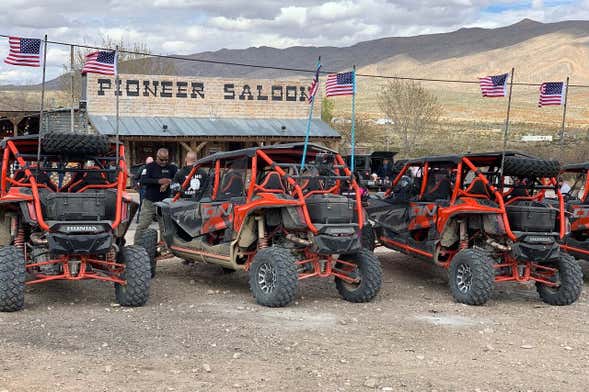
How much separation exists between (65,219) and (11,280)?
818 millimetres

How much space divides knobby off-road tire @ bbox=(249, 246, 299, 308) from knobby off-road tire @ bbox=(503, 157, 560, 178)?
9.90ft

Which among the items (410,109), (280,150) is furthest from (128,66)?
(280,150)

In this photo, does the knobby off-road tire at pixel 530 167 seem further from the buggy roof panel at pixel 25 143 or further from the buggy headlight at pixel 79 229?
the buggy headlight at pixel 79 229

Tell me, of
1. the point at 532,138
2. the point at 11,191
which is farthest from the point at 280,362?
the point at 532,138

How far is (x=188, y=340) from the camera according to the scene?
6926mm

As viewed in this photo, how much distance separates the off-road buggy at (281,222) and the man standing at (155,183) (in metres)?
1.52

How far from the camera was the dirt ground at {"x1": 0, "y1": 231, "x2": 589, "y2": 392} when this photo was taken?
5895 mm

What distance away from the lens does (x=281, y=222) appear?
908 cm

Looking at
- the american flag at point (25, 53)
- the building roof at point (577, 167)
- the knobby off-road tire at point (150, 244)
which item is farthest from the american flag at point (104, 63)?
the building roof at point (577, 167)

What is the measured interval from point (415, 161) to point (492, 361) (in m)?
5.15

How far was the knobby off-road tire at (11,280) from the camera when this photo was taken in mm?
7715

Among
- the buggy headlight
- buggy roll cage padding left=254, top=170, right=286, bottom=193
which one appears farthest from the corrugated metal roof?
the buggy headlight

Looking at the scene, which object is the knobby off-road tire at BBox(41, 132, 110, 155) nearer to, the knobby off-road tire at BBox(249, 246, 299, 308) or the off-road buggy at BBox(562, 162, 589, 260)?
the knobby off-road tire at BBox(249, 246, 299, 308)

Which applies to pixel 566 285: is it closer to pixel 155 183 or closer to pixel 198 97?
pixel 155 183
